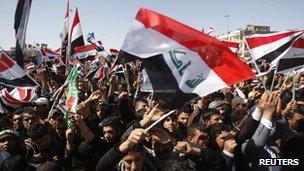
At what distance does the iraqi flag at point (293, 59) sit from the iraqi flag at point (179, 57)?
238 centimetres

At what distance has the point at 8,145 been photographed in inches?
164

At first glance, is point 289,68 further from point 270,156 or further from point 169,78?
point 169,78

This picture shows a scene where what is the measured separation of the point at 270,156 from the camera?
4.09 meters

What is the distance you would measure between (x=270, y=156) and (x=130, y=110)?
3.64 meters

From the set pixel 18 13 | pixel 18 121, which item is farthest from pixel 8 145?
pixel 18 13

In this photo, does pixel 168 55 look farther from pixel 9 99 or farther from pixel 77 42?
pixel 77 42

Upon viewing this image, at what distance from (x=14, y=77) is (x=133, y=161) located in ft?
11.4

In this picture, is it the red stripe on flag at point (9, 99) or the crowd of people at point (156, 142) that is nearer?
the crowd of people at point (156, 142)

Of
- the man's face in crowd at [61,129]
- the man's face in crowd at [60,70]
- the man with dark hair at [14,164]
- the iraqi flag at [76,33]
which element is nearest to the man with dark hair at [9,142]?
the man with dark hair at [14,164]

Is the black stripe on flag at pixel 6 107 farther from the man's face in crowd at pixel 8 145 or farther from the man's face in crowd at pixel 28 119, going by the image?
the man's face in crowd at pixel 8 145

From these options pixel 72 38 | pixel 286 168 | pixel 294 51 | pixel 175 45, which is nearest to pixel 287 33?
pixel 294 51

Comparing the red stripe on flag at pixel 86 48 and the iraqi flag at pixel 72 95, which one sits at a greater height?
the iraqi flag at pixel 72 95

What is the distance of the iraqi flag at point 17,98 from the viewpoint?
6094 millimetres

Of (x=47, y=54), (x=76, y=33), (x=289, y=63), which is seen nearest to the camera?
(x=289, y=63)
